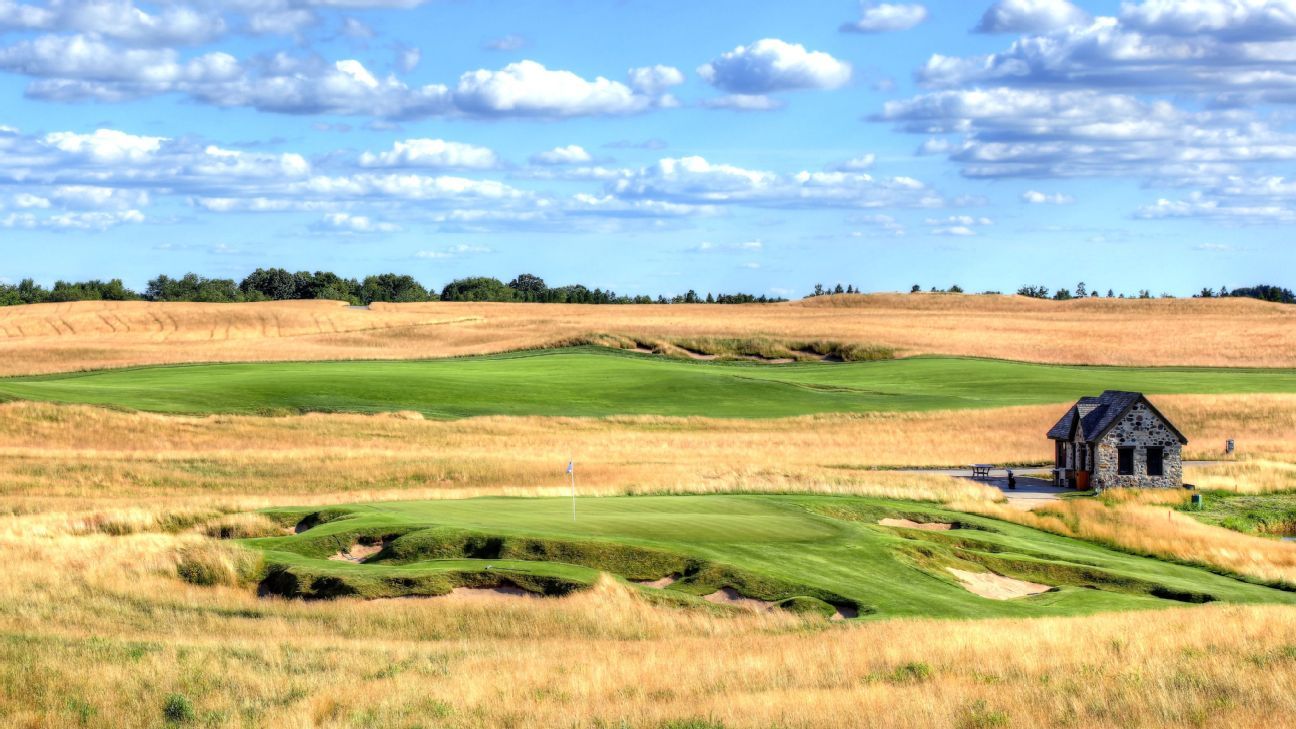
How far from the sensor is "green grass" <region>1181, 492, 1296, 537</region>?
47375 millimetres

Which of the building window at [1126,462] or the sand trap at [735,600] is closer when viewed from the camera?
the sand trap at [735,600]

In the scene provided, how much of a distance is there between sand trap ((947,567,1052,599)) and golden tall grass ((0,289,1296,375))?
237ft

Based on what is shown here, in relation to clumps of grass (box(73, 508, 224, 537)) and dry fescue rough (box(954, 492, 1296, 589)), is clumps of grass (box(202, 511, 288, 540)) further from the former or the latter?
dry fescue rough (box(954, 492, 1296, 589))

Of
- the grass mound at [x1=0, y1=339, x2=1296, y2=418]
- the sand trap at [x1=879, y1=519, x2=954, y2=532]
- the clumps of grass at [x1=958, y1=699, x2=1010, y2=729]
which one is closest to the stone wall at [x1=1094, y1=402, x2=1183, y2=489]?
the grass mound at [x1=0, y1=339, x2=1296, y2=418]

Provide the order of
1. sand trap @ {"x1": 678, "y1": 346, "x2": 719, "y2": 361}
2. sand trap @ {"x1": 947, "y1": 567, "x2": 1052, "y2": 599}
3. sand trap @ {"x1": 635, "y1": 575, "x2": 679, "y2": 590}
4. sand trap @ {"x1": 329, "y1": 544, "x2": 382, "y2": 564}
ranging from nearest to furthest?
sand trap @ {"x1": 635, "y1": 575, "x2": 679, "y2": 590}
sand trap @ {"x1": 329, "y1": 544, "x2": 382, "y2": 564}
sand trap @ {"x1": 947, "y1": 567, "x2": 1052, "y2": 599}
sand trap @ {"x1": 678, "y1": 346, "x2": 719, "y2": 361}

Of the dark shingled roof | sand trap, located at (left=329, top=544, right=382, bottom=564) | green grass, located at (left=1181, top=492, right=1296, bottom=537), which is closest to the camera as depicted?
sand trap, located at (left=329, top=544, right=382, bottom=564)

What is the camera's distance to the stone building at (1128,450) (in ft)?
187

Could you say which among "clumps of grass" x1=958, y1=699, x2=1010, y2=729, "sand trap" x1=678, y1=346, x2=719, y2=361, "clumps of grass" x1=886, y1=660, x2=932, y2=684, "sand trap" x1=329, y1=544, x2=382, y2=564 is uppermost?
"sand trap" x1=678, y1=346, x2=719, y2=361

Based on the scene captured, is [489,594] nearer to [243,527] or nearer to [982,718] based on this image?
[243,527]

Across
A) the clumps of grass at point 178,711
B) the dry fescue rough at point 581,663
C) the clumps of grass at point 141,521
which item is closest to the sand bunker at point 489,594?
the dry fescue rough at point 581,663

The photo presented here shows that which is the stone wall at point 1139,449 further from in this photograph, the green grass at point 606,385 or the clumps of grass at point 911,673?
the clumps of grass at point 911,673

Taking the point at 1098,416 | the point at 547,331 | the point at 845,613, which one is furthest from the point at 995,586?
the point at 547,331

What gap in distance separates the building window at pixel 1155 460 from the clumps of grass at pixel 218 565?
42406 mm

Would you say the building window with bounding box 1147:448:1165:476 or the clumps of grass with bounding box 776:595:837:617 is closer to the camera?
the clumps of grass with bounding box 776:595:837:617
